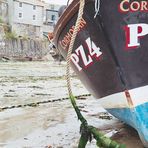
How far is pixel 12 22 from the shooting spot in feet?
216

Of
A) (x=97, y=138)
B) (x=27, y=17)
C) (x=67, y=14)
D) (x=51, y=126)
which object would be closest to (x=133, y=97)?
(x=97, y=138)

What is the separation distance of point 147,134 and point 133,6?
4.44 feet

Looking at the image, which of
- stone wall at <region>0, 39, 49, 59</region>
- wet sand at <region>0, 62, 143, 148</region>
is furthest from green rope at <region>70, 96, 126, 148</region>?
stone wall at <region>0, 39, 49, 59</region>

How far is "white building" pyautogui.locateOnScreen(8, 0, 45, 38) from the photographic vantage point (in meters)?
65.8

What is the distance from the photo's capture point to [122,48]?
14.0ft

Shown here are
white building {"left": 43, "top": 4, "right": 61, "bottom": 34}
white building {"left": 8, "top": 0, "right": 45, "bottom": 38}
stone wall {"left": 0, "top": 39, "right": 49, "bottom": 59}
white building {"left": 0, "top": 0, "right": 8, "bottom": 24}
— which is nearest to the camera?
stone wall {"left": 0, "top": 39, "right": 49, "bottom": 59}

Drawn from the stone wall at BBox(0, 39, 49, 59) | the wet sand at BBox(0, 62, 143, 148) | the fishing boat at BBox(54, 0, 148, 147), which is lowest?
the wet sand at BBox(0, 62, 143, 148)

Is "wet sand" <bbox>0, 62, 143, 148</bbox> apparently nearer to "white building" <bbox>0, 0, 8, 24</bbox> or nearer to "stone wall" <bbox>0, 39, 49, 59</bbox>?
"stone wall" <bbox>0, 39, 49, 59</bbox>

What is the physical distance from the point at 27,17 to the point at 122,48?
65.5 m

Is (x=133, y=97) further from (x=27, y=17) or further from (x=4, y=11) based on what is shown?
(x=27, y=17)

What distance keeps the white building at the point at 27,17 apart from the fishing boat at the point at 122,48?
62371 mm

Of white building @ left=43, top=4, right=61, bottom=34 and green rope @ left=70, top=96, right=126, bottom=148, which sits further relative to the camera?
white building @ left=43, top=4, right=61, bottom=34

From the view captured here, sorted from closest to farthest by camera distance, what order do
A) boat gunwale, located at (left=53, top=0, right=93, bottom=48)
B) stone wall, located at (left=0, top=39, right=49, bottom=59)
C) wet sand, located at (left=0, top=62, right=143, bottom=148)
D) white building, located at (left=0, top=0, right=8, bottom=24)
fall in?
boat gunwale, located at (left=53, top=0, right=93, bottom=48)
wet sand, located at (left=0, top=62, right=143, bottom=148)
stone wall, located at (left=0, top=39, right=49, bottom=59)
white building, located at (left=0, top=0, right=8, bottom=24)

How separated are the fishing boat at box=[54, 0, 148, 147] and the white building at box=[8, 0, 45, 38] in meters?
62.4
